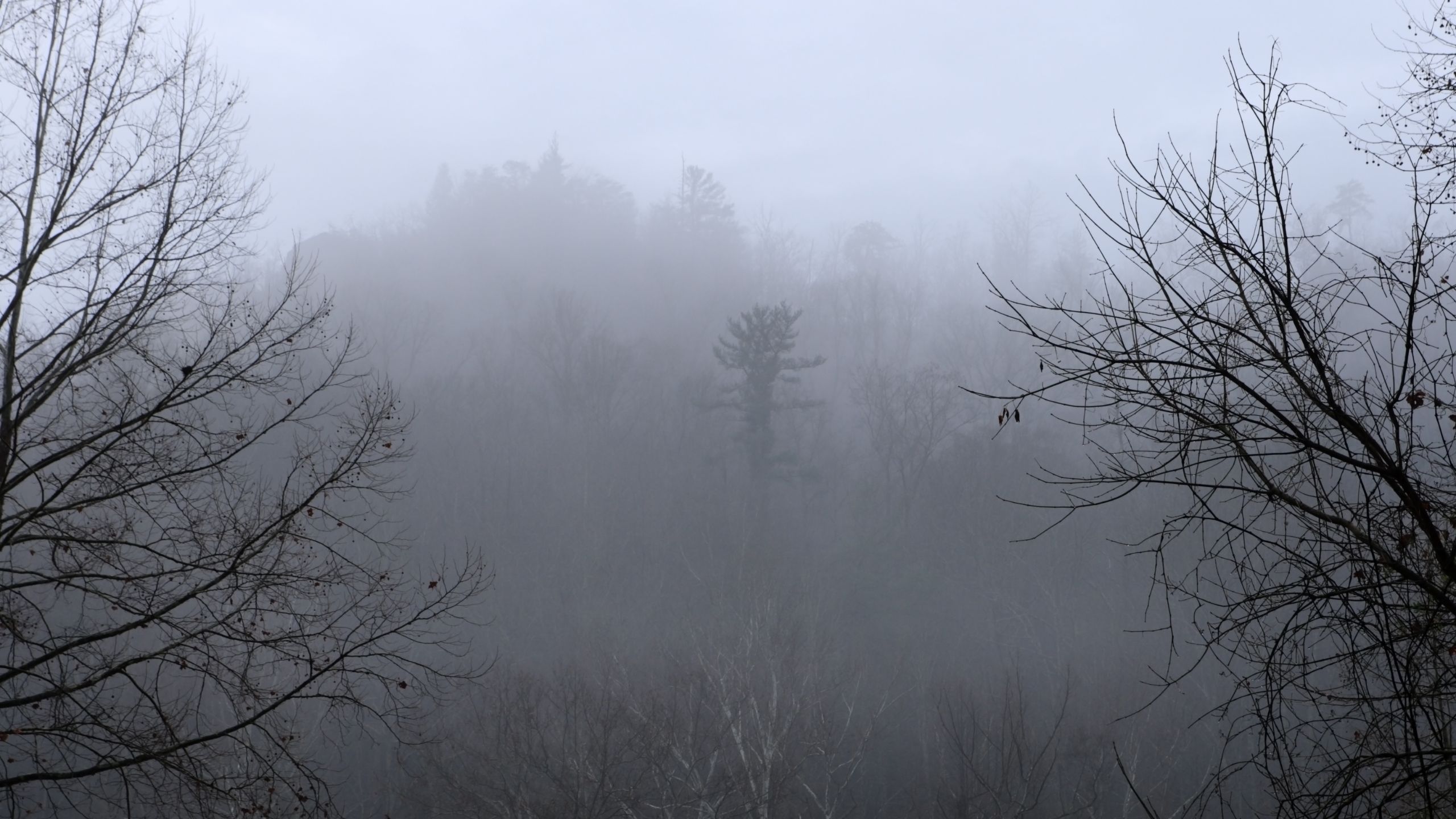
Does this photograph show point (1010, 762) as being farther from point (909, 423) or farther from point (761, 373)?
point (909, 423)

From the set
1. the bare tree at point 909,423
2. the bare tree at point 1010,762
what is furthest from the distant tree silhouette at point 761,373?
the bare tree at point 1010,762

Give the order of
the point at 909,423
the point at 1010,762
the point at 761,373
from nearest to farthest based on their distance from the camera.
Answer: the point at 1010,762, the point at 761,373, the point at 909,423

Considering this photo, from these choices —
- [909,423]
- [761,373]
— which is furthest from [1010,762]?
[909,423]

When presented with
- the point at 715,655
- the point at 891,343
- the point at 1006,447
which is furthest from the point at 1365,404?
the point at 891,343

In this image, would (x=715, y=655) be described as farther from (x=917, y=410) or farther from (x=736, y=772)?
(x=917, y=410)

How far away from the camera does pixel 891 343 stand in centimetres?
4981

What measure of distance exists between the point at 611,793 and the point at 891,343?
121 feet

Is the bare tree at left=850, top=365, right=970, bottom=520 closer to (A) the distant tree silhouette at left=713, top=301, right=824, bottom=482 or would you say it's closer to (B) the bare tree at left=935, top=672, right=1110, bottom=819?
(A) the distant tree silhouette at left=713, top=301, right=824, bottom=482

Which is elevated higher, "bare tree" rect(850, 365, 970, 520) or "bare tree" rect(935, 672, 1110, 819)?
"bare tree" rect(850, 365, 970, 520)

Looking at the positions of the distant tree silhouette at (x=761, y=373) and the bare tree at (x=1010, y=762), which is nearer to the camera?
the bare tree at (x=1010, y=762)

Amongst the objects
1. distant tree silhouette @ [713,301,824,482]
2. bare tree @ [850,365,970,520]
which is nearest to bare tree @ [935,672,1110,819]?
bare tree @ [850,365,970,520]

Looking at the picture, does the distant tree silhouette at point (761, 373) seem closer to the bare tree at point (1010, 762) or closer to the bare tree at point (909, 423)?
the bare tree at point (909, 423)

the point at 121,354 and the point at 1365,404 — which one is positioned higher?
the point at 121,354

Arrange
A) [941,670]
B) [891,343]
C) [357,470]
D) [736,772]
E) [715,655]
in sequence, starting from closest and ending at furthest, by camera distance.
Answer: [357,470] < [736,772] < [715,655] < [941,670] < [891,343]
